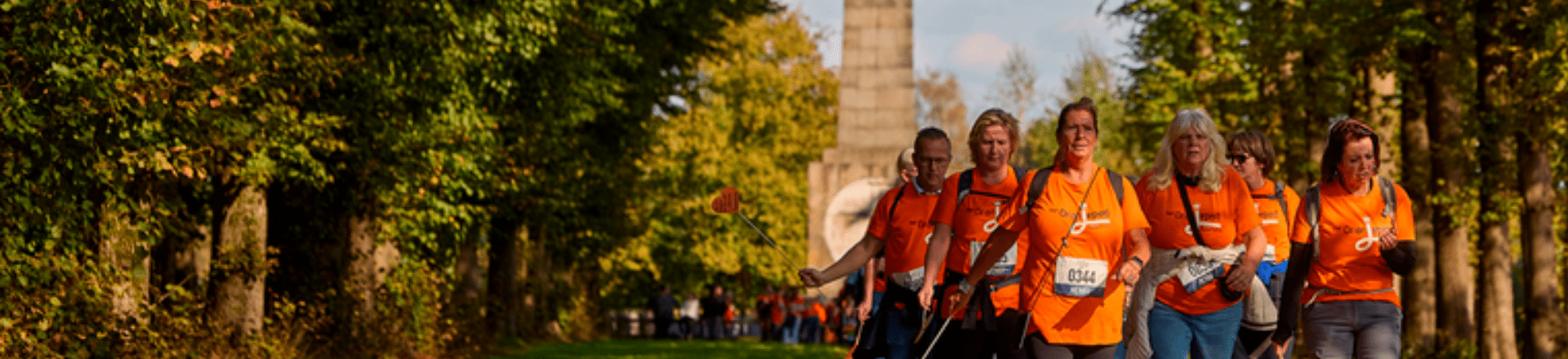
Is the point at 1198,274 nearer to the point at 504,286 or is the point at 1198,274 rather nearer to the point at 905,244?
the point at 905,244

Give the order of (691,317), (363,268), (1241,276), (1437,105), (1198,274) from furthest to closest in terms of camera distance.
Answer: (691,317) < (1437,105) < (363,268) < (1198,274) < (1241,276)


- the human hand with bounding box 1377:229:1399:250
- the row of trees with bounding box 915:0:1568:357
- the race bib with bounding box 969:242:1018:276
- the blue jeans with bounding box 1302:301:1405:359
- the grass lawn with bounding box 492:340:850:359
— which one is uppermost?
the row of trees with bounding box 915:0:1568:357

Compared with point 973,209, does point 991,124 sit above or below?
above

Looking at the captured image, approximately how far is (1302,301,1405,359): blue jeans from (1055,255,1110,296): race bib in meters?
2.03

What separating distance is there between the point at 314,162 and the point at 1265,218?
7.89 metres

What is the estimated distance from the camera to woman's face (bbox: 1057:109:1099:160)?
799cm

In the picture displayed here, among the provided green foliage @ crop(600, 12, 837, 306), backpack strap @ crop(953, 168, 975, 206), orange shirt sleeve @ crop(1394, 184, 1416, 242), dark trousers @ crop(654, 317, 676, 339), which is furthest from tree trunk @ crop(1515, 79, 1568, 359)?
dark trousers @ crop(654, 317, 676, 339)

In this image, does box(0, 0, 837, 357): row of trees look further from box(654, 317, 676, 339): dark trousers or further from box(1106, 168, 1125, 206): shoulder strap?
box(654, 317, 676, 339): dark trousers

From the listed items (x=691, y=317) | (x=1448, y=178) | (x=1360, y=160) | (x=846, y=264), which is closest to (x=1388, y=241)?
(x=1360, y=160)

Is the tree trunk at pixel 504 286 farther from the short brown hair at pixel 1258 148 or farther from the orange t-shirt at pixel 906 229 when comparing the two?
the short brown hair at pixel 1258 148

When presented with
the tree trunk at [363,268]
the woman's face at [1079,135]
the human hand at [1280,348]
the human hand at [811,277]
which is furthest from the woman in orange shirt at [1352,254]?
the tree trunk at [363,268]

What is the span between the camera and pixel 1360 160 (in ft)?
30.9

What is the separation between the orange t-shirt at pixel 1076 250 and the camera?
7.95 metres

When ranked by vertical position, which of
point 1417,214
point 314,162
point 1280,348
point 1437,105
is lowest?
point 1280,348
